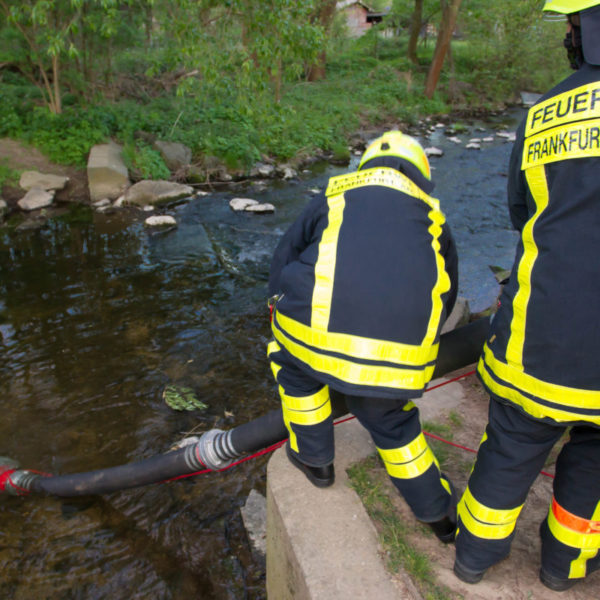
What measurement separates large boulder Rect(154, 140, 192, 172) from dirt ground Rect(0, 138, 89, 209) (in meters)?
1.62

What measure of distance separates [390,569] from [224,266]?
17.1ft

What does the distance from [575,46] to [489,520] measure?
1727 mm

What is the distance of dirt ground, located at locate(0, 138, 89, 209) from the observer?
8844 millimetres

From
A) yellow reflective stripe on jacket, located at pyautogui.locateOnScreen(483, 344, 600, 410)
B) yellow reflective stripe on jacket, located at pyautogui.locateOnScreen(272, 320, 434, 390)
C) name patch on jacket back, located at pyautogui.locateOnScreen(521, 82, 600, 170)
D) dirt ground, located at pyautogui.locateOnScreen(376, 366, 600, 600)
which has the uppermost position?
name patch on jacket back, located at pyautogui.locateOnScreen(521, 82, 600, 170)

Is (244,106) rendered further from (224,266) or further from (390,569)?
(390,569)

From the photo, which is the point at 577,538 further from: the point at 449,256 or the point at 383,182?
the point at 383,182

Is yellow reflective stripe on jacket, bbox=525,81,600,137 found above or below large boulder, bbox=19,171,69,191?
above

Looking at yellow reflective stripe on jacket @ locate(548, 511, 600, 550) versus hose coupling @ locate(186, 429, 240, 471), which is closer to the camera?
yellow reflective stripe on jacket @ locate(548, 511, 600, 550)

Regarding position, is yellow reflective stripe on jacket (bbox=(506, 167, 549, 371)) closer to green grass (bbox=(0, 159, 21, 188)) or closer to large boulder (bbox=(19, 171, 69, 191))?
large boulder (bbox=(19, 171, 69, 191))

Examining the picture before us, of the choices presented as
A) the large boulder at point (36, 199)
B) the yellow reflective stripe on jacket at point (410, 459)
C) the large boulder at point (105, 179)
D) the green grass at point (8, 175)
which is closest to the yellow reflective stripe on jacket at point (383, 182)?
the yellow reflective stripe on jacket at point (410, 459)

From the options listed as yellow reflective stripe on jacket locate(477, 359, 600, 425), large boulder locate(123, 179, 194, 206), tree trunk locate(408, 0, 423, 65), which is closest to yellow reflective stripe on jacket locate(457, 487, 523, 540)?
yellow reflective stripe on jacket locate(477, 359, 600, 425)

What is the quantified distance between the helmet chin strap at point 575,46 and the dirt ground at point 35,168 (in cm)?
894

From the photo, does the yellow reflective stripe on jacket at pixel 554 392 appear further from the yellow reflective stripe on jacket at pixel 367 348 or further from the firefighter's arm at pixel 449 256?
the firefighter's arm at pixel 449 256

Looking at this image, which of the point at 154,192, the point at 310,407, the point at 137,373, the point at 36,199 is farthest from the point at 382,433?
the point at 36,199
